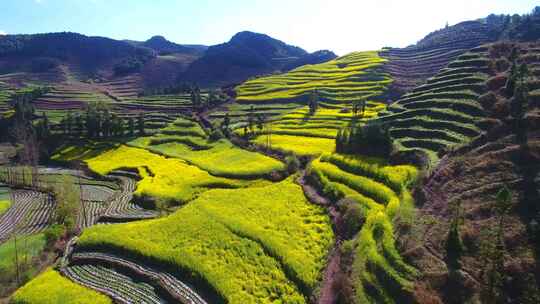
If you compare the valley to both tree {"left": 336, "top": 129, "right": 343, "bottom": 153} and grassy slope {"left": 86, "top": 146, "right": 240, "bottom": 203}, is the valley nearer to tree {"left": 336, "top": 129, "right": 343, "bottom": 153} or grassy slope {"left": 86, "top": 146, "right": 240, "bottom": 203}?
tree {"left": 336, "top": 129, "right": 343, "bottom": 153}

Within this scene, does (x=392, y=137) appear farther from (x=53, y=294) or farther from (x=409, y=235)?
(x=53, y=294)

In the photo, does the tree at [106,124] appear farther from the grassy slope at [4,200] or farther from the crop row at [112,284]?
the crop row at [112,284]

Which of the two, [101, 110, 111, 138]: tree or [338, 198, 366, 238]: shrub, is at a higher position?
[101, 110, 111, 138]: tree

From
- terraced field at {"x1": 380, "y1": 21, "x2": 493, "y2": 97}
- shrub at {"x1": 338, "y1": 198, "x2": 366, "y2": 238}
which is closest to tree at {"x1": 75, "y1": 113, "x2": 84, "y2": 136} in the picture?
shrub at {"x1": 338, "y1": 198, "x2": 366, "y2": 238}

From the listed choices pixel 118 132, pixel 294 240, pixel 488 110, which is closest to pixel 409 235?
pixel 294 240

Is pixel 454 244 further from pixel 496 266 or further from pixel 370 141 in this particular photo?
pixel 370 141

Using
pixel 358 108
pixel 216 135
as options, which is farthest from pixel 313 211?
pixel 358 108
